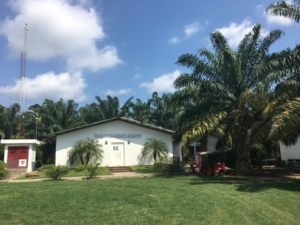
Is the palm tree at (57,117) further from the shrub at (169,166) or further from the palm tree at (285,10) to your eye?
the palm tree at (285,10)

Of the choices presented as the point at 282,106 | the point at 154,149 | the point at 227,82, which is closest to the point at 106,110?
the point at 154,149

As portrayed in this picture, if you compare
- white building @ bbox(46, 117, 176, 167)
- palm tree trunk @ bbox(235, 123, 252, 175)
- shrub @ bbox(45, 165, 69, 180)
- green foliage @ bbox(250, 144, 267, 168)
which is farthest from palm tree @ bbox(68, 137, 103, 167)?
green foliage @ bbox(250, 144, 267, 168)

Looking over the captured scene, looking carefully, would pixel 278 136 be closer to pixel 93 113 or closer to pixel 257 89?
pixel 257 89

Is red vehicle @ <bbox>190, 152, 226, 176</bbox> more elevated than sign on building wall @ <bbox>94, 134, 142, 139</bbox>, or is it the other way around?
sign on building wall @ <bbox>94, 134, 142, 139</bbox>

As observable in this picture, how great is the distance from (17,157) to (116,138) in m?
8.90

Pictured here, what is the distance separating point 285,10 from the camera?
1064cm

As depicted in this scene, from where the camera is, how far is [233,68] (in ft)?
44.4

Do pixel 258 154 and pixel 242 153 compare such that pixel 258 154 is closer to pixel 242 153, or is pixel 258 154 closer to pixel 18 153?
pixel 242 153

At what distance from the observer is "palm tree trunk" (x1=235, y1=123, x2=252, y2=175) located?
1418cm

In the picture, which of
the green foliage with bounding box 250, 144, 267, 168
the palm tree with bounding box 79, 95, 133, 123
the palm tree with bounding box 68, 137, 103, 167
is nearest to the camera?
the green foliage with bounding box 250, 144, 267, 168

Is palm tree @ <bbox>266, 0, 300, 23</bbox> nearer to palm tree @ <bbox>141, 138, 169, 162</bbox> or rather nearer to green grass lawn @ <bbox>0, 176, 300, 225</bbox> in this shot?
green grass lawn @ <bbox>0, 176, 300, 225</bbox>

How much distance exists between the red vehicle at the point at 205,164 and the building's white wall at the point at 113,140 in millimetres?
7540

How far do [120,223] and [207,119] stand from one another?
8931 mm

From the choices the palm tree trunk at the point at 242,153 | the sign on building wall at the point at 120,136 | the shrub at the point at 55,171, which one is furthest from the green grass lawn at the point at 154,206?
the sign on building wall at the point at 120,136
